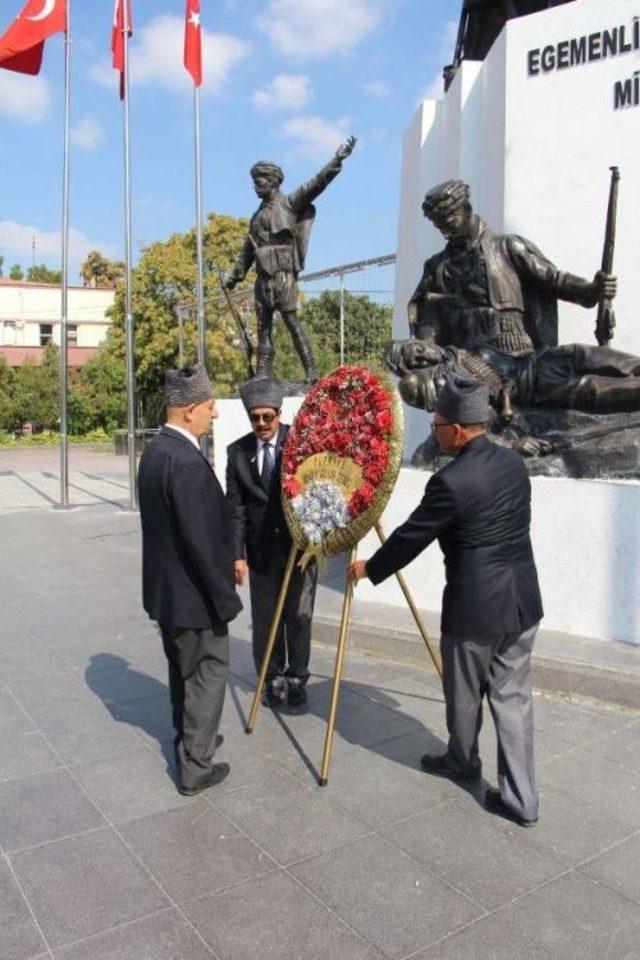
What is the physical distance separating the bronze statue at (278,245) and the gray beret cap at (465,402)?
567 centimetres

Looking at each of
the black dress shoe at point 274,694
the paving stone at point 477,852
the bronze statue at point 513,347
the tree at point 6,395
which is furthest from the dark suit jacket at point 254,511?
the tree at point 6,395

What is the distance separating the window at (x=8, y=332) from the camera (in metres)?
40.8

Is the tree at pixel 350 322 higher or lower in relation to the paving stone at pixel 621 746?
higher

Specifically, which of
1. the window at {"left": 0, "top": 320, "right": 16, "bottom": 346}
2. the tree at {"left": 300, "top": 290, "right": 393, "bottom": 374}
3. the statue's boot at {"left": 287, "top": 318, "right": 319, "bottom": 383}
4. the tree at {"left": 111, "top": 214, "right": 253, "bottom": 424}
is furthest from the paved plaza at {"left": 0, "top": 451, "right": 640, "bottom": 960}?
the window at {"left": 0, "top": 320, "right": 16, "bottom": 346}

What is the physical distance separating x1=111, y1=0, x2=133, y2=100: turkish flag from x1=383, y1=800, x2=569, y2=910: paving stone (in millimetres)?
12922

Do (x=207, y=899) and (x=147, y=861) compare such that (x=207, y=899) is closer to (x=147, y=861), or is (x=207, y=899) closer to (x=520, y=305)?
(x=147, y=861)

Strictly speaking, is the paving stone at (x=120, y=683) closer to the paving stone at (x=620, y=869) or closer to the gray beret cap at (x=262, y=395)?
the gray beret cap at (x=262, y=395)

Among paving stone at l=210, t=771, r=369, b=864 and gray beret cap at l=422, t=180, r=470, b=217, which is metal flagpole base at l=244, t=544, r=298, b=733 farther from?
gray beret cap at l=422, t=180, r=470, b=217

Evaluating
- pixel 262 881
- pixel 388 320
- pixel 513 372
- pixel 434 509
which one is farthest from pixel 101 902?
pixel 388 320

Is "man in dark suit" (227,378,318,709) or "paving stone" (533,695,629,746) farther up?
"man in dark suit" (227,378,318,709)

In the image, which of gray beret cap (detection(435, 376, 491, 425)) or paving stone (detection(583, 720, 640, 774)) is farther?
paving stone (detection(583, 720, 640, 774))

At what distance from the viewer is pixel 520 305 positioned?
580cm

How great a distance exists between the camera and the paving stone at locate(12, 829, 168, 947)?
2.44 meters

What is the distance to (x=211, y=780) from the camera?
333cm
